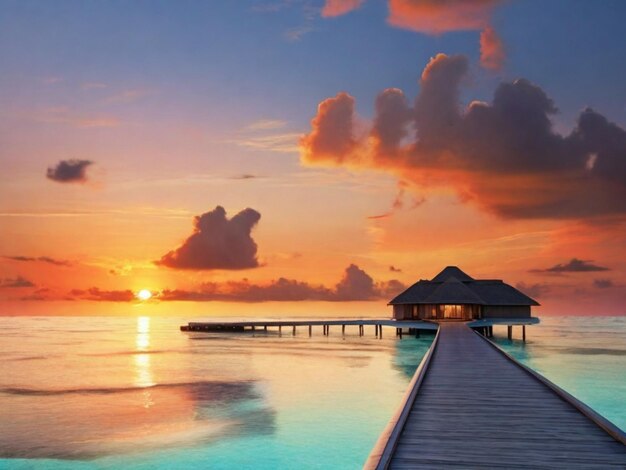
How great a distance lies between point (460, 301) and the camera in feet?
183

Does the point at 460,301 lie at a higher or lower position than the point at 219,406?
higher

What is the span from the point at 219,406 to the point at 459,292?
3691 centimetres

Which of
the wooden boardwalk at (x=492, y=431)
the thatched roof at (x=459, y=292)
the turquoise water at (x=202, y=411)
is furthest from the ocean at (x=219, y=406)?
the thatched roof at (x=459, y=292)

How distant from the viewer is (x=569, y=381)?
32.3m

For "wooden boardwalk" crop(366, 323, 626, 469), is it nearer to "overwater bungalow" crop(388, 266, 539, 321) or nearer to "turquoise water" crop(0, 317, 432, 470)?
"turquoise water" crop(0, 317, 432, 470)

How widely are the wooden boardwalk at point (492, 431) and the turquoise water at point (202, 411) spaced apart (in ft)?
15.4

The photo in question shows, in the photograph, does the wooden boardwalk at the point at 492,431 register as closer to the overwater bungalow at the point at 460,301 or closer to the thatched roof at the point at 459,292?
the thatched roof at the point at 459,292

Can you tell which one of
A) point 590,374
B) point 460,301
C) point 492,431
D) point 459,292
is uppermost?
point 459,292

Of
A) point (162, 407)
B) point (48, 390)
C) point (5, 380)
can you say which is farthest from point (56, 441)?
point (5, 380)

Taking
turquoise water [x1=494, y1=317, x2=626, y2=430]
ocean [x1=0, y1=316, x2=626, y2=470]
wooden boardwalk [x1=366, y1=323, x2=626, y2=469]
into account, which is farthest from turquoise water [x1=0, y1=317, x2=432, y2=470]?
turquoise water [x1=494, y1=317, x2=626, y2=430]

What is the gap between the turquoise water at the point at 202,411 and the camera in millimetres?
16906

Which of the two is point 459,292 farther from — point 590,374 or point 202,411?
point 202,411

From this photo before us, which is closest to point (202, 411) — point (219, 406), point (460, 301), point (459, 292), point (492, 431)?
point (219, 406)

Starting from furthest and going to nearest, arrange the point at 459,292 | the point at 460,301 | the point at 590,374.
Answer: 1. the point at 459,292
2. the point at 460,301
3. the point at 590,374
